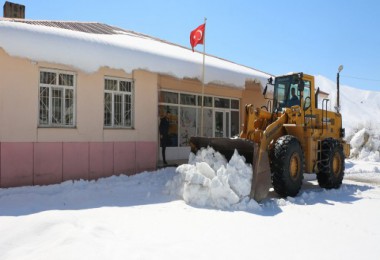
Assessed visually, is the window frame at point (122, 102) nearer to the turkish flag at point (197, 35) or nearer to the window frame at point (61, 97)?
the window frame at point (61, 97)

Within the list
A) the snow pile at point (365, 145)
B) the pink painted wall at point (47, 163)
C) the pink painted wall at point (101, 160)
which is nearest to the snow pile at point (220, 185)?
the pink painted wall at point (101, 160)

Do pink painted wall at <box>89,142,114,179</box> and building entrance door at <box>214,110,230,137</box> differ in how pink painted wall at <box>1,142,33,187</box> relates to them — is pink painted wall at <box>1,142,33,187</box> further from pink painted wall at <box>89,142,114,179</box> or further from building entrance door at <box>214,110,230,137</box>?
building entrance door at <box>214,110,230,137</box>

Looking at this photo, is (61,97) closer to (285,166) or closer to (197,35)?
(197,35)

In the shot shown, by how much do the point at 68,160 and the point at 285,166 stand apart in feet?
17.2

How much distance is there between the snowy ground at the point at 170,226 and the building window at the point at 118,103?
8.60 ft

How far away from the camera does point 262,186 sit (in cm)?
746

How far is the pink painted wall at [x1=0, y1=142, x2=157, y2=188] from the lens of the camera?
8453 mm

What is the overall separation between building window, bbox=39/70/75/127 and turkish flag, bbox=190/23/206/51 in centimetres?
381

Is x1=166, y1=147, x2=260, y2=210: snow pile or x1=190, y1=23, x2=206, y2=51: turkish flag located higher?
x1=190, y1=23, x2=206, y2=51: turkish flag

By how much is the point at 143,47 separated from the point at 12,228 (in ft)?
22.9

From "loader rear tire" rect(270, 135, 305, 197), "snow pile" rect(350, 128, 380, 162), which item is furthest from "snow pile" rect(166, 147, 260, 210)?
"snow pile" rect(350, 128, 380, 162)

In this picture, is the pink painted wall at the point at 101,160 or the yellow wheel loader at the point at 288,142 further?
the pink painted wall at the point at 101,160

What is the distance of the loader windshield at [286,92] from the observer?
372 inches

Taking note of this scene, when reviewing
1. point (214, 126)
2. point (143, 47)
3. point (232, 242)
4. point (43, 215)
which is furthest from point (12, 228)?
point (214, 126)
